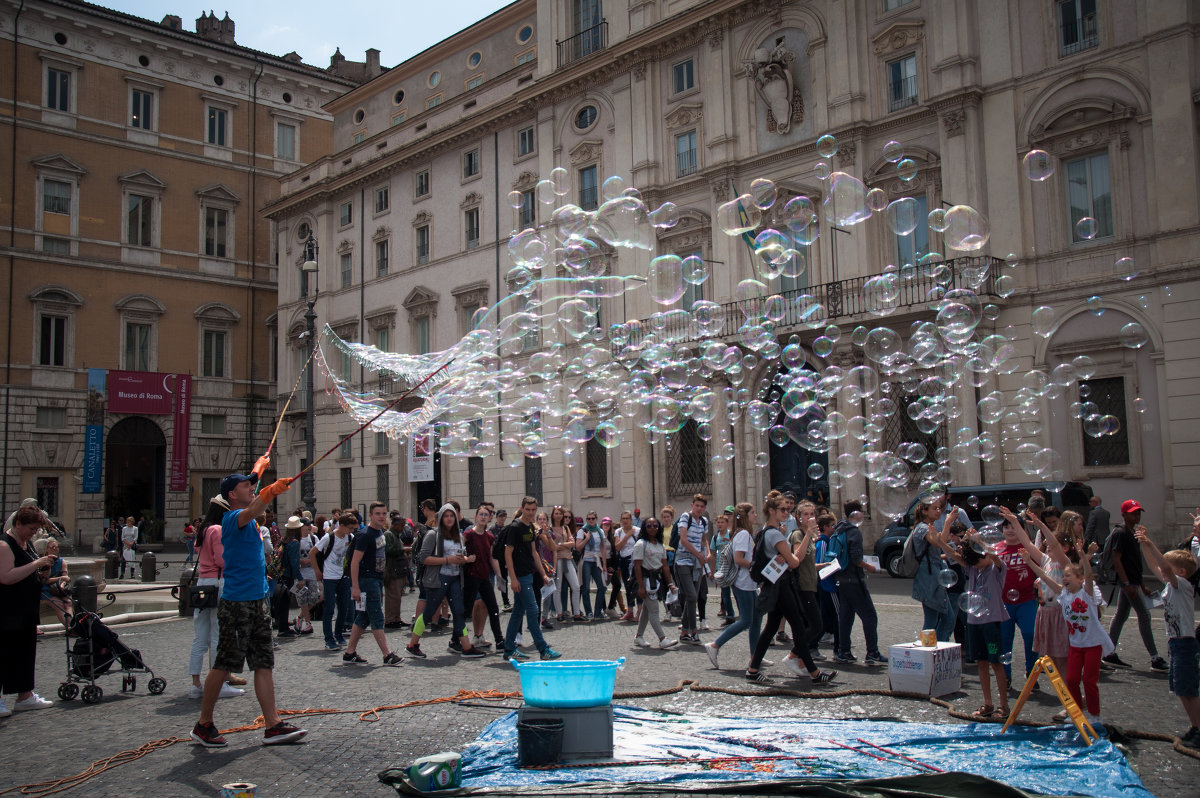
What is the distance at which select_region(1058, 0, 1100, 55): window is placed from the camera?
19500 millimetres

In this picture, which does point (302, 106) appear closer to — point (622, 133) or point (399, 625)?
point (622, 133)

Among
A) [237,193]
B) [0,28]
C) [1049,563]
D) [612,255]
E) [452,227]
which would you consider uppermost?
[0,28]

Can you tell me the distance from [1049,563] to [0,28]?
39.4 metres

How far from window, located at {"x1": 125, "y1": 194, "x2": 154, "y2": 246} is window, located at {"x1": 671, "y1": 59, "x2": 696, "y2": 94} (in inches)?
890

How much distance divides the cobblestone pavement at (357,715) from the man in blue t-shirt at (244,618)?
153 millimetres

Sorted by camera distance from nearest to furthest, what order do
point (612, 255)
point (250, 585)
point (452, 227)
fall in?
point (250, 585) < point (612, 255) < point (452, 227)

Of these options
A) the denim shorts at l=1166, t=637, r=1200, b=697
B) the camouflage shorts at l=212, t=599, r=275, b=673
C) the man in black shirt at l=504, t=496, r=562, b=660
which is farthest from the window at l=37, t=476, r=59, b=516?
the denim shorts at l=1166, t=637, r=1200, b=697

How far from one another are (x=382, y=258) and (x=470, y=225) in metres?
5.29

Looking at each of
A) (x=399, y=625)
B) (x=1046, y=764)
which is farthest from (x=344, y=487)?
(x=1046, y=764)

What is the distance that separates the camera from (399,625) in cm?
1359

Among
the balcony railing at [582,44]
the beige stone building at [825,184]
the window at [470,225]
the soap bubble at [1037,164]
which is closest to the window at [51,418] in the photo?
the beige stone building at [825,184]

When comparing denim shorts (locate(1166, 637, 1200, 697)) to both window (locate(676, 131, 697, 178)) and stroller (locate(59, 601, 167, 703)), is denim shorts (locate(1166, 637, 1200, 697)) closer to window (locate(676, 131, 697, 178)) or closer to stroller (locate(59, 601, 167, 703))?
stroller (locate(59, 601, 167, 703))

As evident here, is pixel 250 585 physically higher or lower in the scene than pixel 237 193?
lower

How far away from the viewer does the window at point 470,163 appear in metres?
32.2
